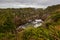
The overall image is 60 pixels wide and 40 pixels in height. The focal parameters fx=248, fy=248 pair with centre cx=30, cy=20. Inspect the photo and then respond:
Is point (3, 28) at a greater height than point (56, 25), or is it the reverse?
point (56, 25)

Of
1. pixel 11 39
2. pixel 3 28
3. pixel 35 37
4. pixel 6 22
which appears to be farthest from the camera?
pixel 6 22

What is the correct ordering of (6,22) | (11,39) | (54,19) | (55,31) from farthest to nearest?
(6,22), (54,19), (11,39), (55,31)

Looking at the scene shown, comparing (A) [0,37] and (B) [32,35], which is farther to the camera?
(A) [0,37]

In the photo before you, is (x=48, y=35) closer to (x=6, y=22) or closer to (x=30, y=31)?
(x=30, y=31)

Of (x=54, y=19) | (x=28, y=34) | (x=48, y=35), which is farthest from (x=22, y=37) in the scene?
(x=54, y=19)

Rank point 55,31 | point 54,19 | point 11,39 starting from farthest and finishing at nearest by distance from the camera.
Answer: point 54,19, point 11,39, point 55,31

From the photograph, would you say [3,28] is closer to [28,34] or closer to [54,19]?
[54,19]

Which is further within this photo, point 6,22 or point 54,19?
point 6,22

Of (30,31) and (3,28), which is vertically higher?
(30,31)

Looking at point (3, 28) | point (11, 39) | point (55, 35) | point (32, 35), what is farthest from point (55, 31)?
point (3, 28)
